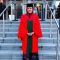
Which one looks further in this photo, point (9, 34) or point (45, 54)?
point (9, 34)

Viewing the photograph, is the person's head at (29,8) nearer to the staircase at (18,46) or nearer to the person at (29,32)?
the person at (29,32)

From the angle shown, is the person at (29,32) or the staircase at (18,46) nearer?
the person at (29,32)

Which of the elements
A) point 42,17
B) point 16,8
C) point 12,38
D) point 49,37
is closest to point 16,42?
point 12,38

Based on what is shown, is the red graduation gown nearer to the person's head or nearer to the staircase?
the person's head

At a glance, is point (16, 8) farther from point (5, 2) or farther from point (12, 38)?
point (12, 38)

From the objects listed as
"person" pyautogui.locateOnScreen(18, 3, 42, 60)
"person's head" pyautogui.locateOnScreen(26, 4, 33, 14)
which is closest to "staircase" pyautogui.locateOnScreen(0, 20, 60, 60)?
"person" pyautogui.locateOnScreen(18, 3, 42, 60)

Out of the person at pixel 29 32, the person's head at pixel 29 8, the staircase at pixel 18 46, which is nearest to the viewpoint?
the person's head at pixel 29 8

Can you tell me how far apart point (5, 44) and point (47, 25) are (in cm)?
228

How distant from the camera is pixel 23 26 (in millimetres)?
7320

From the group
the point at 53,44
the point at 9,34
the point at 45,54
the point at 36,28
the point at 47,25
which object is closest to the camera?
the point at 36,28

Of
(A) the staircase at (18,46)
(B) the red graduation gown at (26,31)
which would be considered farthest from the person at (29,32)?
(A) the staircase at (18,46)

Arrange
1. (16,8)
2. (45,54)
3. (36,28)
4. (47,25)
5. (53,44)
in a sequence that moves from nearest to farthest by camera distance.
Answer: (36,28)
(45,54)
(53,44)
(47,25)
(16,8)

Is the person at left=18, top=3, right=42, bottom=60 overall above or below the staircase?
above

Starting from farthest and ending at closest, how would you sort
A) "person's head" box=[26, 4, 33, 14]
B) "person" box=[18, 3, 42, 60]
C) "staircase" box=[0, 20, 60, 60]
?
"staircase" box=[0, 20, 60, 60]
"person" box=[18, 3, 42, 60]
"person's head" box=[26, 4, 33, 14]
